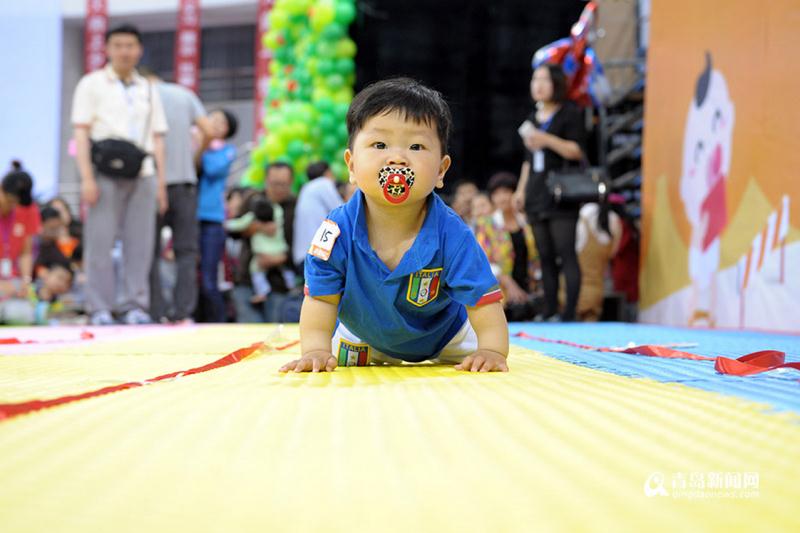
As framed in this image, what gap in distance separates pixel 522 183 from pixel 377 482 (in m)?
3.90

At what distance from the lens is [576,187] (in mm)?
3906

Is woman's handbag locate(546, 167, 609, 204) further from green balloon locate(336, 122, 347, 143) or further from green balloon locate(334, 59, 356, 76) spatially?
green balloon locate(334, 59, 356, 76)

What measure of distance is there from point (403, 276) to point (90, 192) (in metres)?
2.77

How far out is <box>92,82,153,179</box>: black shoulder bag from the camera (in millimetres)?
3779

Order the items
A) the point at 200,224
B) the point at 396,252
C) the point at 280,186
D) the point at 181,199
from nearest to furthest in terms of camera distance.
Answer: the point at 396,252
the point at 181,199
the point at 200,224
the point at 280,186

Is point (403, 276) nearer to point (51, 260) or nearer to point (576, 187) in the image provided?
point (576, 187)

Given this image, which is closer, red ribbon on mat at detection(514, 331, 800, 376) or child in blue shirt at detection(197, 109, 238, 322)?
red ribbon on mat at detection(514, 331, 800, 376)

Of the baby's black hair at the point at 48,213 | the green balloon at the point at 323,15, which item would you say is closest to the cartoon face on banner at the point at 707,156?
the green balloon at the point at 323,15

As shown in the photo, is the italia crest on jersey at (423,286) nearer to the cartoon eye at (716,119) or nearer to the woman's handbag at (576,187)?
the woman's handbag at (576,187)

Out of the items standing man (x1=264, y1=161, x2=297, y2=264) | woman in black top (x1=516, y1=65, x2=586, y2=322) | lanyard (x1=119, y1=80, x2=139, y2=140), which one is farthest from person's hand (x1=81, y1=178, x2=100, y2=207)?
woman in black top (x1=516, y1=65, x2=586, y2=322)

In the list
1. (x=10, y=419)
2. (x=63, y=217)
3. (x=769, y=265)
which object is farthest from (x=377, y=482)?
(x=63, y=217)

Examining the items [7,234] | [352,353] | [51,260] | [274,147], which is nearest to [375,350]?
[352,353]

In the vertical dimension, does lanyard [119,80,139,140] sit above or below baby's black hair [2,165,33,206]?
above

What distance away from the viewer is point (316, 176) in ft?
16.3
